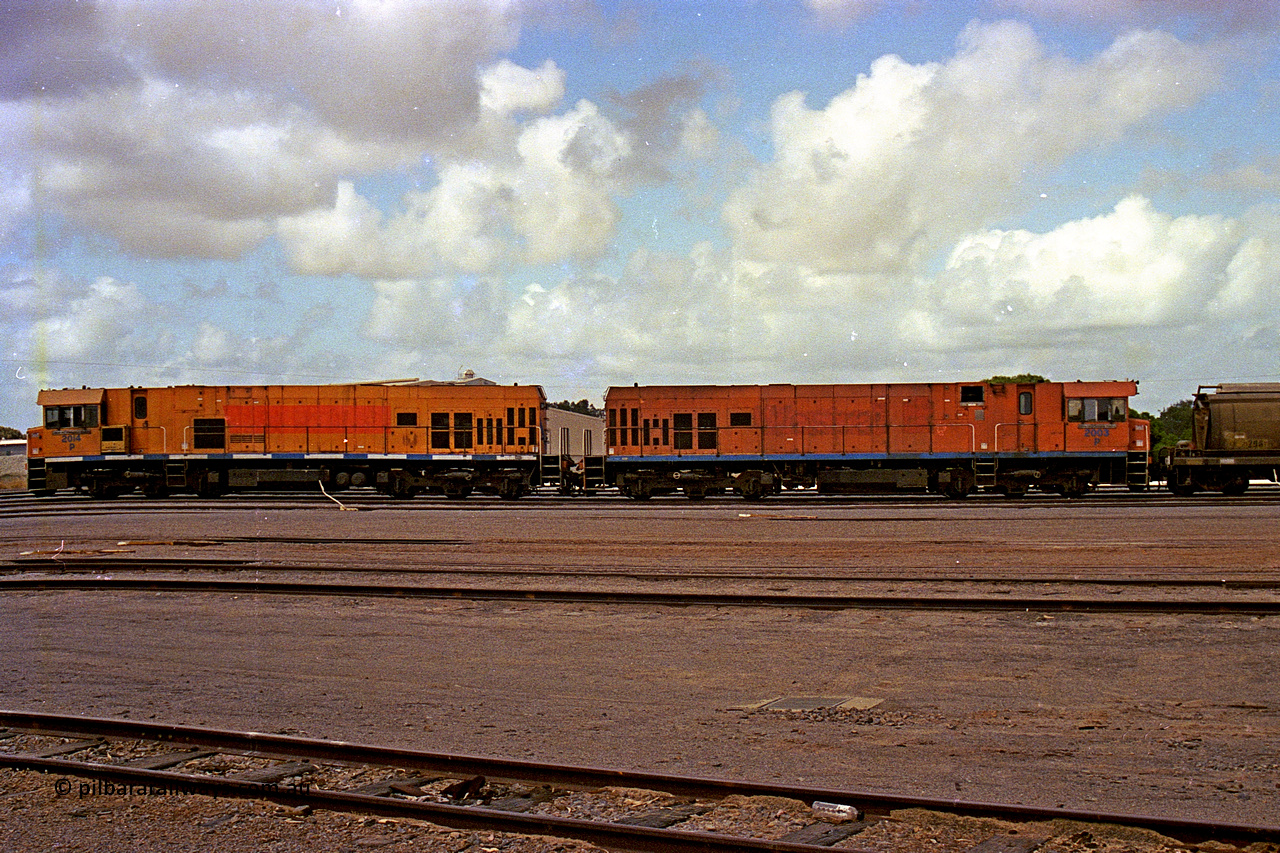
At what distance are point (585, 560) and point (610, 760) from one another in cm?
1139

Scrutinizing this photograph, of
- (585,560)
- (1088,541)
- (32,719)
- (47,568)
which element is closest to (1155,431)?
(1088,541)

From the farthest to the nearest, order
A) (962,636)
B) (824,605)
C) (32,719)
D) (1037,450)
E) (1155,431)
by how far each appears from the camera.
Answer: (1155,431) → (1037,450) → (824,605) → (962,636) → (32,719)

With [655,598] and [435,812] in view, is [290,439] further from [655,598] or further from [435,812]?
[435,812]

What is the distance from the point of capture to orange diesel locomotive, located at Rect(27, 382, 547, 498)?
36188 mm

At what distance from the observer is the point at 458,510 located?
29.9 meters

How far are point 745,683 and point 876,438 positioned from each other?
26.1m

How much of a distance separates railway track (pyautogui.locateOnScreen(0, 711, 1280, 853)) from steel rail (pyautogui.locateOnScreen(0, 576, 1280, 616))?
6702mm

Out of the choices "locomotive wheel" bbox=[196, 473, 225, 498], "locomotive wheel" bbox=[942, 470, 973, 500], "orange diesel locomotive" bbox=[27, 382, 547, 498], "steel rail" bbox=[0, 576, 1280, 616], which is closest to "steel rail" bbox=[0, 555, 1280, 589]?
"steel rail" bbox=[0, 576, 1280, 616]

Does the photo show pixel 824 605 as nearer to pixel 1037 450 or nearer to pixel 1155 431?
pixel 1037 450

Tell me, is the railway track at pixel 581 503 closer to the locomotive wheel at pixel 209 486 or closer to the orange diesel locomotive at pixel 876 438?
the locomotive wheel at pixel 209 486

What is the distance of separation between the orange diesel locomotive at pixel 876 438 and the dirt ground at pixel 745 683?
647 inches

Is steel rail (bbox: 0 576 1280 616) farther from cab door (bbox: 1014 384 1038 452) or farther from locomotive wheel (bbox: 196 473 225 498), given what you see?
locomotive wheel (bbox: 196 473 225 498)

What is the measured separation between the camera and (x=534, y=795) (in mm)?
5914

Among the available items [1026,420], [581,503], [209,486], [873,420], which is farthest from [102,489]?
[1026,420]
